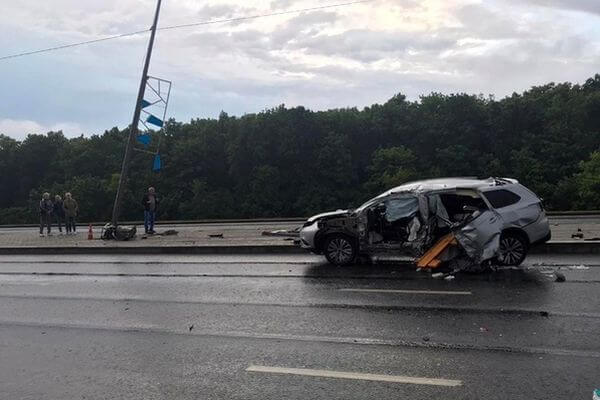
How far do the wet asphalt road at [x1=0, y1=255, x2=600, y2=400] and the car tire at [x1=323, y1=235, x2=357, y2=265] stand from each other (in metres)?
0.47

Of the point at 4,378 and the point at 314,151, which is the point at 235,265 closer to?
the point at 4,378

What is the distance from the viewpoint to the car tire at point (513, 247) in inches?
457

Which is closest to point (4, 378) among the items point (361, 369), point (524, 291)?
point (361, 369)

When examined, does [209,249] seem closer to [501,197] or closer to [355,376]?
[501,197]

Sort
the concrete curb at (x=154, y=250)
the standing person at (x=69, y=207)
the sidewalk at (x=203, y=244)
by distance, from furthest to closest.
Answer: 1. the standing person at (x=69, y=207)
2. the concrete curb at (x=154, y=250)
3. the sidewalk at (x=203, y=244)

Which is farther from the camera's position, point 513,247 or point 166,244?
point 166,244

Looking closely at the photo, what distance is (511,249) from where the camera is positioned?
38.2 ft

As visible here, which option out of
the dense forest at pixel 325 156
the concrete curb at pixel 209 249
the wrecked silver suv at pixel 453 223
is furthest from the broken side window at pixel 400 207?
the dense forest at pixel 325 156

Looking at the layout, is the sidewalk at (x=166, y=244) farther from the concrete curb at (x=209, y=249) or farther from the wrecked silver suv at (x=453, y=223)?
the wrecked silver suv at (x=453, y=223)

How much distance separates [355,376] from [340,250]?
719cm

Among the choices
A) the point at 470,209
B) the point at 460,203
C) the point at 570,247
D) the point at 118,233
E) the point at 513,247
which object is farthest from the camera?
the point at 118,233

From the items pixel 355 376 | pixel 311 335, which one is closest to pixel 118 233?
pixel 311 335

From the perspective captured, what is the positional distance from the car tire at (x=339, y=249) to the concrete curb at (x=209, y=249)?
2.79 metres

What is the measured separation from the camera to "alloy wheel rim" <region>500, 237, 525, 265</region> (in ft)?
38.1
